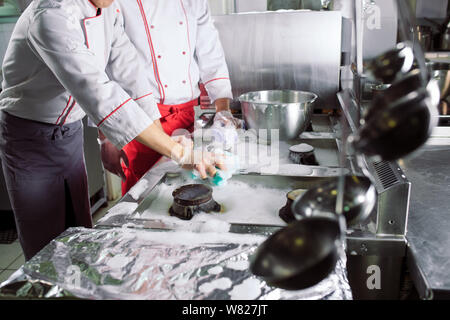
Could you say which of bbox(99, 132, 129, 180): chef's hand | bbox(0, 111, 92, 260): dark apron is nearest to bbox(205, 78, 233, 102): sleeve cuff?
bbox(99, 132, 129, 180): chef's hand

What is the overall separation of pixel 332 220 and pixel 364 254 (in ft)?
2.09

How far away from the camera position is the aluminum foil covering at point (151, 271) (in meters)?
0.77

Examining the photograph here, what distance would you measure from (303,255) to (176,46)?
5.34ft

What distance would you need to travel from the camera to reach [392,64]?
55 cm

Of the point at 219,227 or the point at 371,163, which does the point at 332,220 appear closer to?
the point at 219,227

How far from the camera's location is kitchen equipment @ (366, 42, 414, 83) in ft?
1.80

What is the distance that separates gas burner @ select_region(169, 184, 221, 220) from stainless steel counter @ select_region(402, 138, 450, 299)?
0.57 meters

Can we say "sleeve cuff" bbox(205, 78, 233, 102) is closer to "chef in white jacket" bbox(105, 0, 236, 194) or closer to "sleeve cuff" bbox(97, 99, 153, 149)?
"chef in white jacket" bbox(105, 0, 236, 194)

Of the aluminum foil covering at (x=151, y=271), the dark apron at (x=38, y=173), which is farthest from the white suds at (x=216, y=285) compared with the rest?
the dark apron at (x=38, y=173)

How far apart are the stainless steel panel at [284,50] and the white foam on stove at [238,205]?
3.49 feet

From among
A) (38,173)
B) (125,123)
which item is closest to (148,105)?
(125,123)

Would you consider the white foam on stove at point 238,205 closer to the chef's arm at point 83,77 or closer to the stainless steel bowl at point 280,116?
the chef's arm at point 83,77

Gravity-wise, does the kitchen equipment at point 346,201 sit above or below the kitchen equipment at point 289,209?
above
